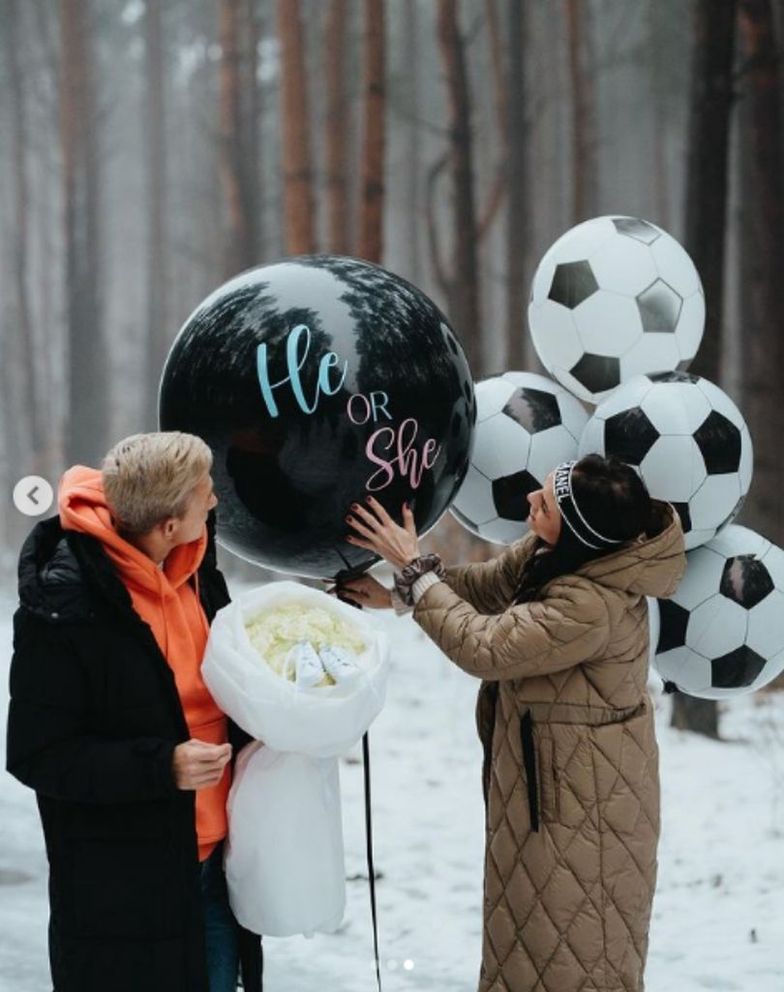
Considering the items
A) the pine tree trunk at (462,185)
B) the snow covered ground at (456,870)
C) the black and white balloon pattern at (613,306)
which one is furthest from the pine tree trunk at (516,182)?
the black and white balloon pattern at (613,306)

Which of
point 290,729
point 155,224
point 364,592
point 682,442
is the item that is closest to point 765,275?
point 682,442

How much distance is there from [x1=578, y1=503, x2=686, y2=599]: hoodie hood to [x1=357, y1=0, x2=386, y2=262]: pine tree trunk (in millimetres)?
6257

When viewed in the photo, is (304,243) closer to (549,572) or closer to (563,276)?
(563,276)

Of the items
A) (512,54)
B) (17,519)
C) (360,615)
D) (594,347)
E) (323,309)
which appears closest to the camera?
(360,615)

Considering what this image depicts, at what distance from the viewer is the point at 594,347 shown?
3.36 meters

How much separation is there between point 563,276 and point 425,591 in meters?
1.08

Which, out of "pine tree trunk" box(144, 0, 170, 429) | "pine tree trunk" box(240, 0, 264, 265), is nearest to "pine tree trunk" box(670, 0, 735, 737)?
"pine tree trunk" box(240, 0, 264, 265)

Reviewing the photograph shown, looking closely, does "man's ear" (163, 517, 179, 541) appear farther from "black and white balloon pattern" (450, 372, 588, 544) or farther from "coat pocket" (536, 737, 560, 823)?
"black and white balloon pattern" (450, 372, 588, 544)

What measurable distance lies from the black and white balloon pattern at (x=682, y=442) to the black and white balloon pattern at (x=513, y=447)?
16cm

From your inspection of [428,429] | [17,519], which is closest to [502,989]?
[428,429]

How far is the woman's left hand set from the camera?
2.76 m

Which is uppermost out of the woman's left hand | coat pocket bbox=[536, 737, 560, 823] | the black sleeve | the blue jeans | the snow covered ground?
the woman's left hand

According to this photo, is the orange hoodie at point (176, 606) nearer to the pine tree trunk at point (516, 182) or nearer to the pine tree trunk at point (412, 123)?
the pine tree trunk at point (516, 182)

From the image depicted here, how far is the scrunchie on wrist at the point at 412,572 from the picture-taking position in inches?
109
